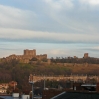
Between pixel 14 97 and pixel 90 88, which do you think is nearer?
pixel 90 88

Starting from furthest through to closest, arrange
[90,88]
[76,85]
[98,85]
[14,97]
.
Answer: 1. [14,97]
2. [76,85]
3. [90,88]
4. [98,85]

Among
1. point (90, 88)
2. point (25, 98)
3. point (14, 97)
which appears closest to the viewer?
point (90, 88)

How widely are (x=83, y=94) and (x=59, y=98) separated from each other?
1639 millimetres

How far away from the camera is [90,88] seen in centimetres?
3834

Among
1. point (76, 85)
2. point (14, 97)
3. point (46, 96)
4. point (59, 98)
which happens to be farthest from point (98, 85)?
point (14, 97)

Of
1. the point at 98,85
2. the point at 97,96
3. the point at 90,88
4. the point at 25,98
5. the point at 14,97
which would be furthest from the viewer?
the point at 14,97

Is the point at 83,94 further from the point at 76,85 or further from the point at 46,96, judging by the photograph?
the point at 76,85

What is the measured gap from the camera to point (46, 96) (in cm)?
3853

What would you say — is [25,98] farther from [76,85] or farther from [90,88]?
[90,88]

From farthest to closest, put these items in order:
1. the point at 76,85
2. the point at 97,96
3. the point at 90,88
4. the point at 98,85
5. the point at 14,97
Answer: the point at 14,97, the point at 76,85, the point at 90,88, the point at 98,85, the point at 97,96

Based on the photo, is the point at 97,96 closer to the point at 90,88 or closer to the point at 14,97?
the point at 90,88

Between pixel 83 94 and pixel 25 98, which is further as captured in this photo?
pixel 25 98

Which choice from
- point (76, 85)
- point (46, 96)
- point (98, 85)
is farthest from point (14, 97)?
point (98, 85)

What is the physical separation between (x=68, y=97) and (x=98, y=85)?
4.12 meters
